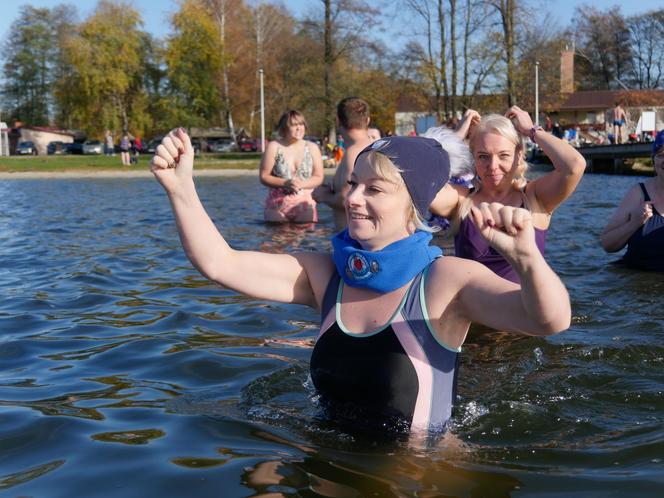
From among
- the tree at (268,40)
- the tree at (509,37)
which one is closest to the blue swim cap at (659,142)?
the tree at (509,37)

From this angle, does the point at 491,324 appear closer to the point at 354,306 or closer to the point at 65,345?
the point at 354,306

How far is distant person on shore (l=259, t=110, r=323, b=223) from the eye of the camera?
10695 mm

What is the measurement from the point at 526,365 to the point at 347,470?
2069 mm

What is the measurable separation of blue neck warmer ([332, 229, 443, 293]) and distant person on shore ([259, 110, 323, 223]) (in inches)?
293

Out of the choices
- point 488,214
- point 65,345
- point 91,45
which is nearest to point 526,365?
point 488,214

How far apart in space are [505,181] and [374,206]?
2.50m

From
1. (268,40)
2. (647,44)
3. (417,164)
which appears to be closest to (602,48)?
(647,44)

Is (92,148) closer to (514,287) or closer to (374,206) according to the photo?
(374,206)

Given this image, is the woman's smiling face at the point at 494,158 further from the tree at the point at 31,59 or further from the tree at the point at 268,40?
the tree at the point at 31,59

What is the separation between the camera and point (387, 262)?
3.15 m

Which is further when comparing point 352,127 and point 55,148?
point 55,148

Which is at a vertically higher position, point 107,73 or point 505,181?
point 107,73

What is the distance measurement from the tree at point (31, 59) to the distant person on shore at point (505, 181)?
80.8m

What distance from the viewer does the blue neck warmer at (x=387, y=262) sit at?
315cm
